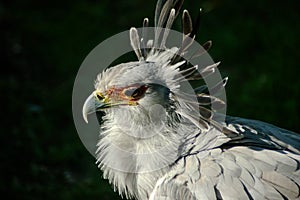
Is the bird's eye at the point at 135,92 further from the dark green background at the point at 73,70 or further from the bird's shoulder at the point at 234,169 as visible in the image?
the dark green background at the point at 73,70

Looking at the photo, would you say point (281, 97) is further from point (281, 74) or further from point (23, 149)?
point (23, 149)

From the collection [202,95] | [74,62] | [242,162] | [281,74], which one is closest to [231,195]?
[242,162]

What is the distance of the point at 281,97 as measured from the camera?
6.34 meters

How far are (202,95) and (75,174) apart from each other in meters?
2.42

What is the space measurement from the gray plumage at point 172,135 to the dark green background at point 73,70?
1557 millimetres

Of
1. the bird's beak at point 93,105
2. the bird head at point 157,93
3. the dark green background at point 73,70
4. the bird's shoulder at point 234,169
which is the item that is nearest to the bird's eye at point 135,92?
the bird head at point 157,93

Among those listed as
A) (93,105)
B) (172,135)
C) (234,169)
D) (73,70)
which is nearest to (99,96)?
(93,105)

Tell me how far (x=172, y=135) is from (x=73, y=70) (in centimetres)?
401

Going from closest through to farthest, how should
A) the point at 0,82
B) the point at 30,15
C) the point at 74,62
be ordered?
the point at 0,82 → the point at 74,62 → the point at 30,15

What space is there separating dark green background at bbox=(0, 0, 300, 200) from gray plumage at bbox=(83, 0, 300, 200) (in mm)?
1557

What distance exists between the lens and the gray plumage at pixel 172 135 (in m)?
3.75

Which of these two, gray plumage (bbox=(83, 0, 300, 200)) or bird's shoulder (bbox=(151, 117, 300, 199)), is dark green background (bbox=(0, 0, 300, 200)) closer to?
gray plumage (bbox=(83, 0, 300, 200))

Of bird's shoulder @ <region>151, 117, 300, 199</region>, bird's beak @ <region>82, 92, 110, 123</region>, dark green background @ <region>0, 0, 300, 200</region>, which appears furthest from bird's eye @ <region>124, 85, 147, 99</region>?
dark green background @ <region>0, 0, 300, 200</region>

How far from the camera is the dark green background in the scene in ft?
19.1
